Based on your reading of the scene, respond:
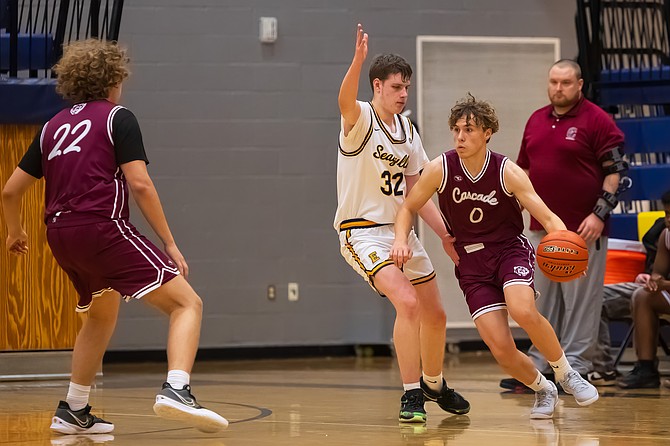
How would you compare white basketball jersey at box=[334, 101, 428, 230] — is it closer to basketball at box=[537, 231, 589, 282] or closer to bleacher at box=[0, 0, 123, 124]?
basketball at box=[537, 231, 589, 282]

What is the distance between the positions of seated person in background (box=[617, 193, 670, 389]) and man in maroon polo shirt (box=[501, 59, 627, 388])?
0.29 m

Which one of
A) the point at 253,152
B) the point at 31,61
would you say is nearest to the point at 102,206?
the point at 31,61

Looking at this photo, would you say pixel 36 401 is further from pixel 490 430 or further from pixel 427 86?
pixel 427 86

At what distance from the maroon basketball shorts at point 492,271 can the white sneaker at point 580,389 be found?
43cm

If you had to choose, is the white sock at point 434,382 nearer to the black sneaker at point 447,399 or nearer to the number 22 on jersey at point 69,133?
the black sneaker at point 447,399

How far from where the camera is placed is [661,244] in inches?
258

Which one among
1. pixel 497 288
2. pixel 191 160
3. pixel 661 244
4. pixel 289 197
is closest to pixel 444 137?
pixel 289 197

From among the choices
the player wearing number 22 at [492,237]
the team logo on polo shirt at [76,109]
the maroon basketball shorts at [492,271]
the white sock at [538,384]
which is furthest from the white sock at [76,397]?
the white sock at [538,384]

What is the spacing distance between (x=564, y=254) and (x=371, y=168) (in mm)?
945

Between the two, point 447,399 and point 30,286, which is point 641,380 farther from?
point 30,286

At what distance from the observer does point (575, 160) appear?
624cm

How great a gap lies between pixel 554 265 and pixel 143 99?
479 cm

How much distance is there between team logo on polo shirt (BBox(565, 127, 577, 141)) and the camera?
623 centimetres

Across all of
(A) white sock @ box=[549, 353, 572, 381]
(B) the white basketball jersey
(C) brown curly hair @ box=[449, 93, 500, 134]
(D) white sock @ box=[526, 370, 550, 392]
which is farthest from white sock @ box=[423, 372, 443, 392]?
(C) brown curly hair @ box=[449, 93, 500, 134]
